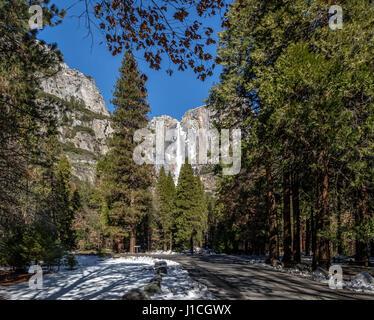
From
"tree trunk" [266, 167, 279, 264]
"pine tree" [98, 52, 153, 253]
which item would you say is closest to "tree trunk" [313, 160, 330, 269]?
"tree trunk" [266, 167, 279, 264]

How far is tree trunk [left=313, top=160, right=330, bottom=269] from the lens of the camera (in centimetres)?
935

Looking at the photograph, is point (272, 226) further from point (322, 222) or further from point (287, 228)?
point (322, 222)

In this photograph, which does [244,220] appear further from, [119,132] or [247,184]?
[119,132]

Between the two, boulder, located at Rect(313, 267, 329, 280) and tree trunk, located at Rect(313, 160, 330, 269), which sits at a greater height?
tree trunk, located at Rect(313, 160, 330, 269)

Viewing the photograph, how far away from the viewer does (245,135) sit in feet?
43.4

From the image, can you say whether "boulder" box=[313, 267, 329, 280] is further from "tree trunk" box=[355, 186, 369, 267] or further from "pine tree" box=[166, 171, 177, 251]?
"pine tree" box=[166, 171, 177, 251]

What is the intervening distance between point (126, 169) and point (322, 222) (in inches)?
767

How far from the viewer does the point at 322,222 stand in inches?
366

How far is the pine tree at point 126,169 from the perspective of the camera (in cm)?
2477

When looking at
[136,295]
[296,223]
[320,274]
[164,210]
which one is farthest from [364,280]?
[164,210]

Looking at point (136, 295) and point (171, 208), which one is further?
point (171, 208)

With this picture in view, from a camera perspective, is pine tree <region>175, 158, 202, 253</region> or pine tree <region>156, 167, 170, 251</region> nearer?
pine tree <region>175, 158, 202, 253</region>

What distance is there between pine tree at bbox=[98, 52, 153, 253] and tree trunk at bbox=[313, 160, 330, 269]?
17.8 metres

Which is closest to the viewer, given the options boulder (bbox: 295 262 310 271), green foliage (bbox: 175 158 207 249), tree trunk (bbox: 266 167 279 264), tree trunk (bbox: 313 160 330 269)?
tree trunk (bbox: 313 160 330 269)
